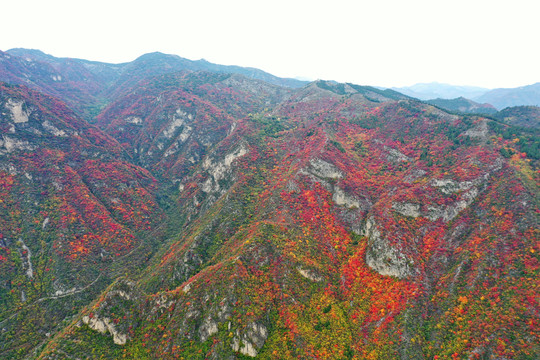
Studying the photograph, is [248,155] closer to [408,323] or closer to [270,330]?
[270,330]

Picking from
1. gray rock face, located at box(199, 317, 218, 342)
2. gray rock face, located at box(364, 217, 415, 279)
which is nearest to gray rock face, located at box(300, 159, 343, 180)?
gray rock face, located at box(364, 217, 415, 279)

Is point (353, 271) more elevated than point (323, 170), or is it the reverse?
point (323, 170)

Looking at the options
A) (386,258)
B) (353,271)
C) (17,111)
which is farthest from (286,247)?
(17,111)

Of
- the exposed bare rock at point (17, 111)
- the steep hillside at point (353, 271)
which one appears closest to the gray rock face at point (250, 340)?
the steep hillside at point (353, 271)

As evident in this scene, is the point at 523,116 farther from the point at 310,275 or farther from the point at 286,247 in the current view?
the point at 286,247

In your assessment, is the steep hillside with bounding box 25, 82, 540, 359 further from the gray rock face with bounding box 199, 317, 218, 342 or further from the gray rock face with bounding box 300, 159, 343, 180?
the gray rock face with bounding box 300, 159, 343, 180
